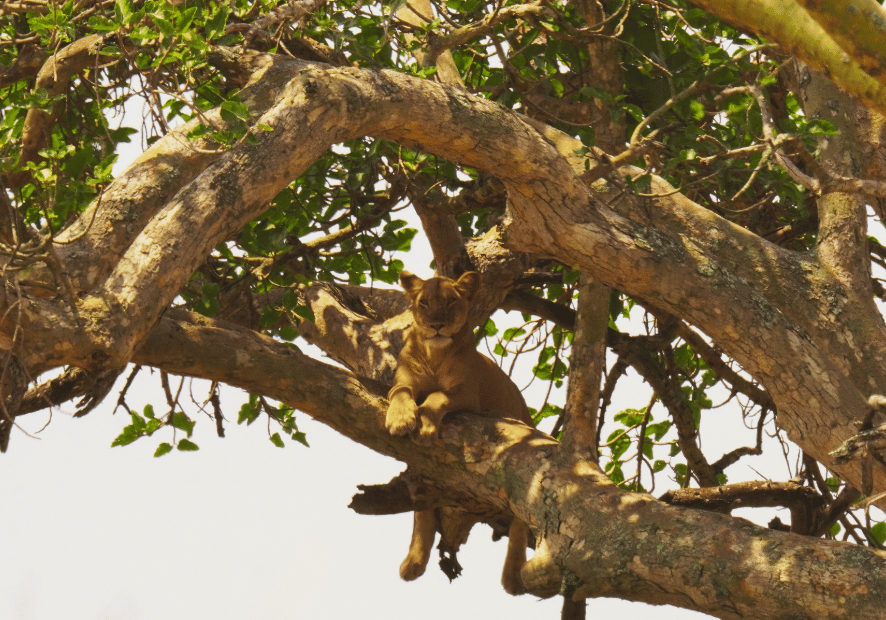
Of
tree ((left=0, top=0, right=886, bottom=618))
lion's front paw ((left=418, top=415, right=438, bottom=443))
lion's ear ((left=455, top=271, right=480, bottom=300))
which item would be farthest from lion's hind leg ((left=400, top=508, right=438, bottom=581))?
lion's ear ((left=455, top=271, right=480, bottom=300))

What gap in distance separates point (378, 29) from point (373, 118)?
5.10 ft

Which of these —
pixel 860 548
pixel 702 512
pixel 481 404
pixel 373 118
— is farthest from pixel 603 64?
pixel 860 548

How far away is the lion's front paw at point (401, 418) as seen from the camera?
512cm

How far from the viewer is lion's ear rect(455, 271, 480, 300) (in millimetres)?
6059

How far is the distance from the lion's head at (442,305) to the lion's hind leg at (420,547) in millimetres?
1117

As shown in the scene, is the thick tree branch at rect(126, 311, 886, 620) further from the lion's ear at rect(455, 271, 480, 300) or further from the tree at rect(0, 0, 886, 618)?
the lion's ear at rect(455, 271, 480, 300)

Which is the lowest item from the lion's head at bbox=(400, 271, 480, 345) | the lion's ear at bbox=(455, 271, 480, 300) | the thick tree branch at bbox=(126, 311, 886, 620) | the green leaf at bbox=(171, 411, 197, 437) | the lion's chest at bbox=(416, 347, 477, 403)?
the thick tree branch at bbox=(126, 311, 886, 620)

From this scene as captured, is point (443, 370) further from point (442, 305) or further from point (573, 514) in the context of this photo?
point (573, 514)

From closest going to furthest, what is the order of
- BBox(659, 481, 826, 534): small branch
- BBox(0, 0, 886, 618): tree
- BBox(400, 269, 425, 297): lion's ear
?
1. BBox(0, 0, 886, 618): tree
2. BBox(659, 481, 826, 534): small branch
3. BBox(400, 269, 425, 297): lion's ear

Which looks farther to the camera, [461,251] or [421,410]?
[461,251]

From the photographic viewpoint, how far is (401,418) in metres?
5.14

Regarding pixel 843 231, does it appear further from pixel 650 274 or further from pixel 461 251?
pixel 461 251

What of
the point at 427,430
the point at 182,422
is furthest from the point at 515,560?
the point at 182,422

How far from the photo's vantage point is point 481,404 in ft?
19.9
